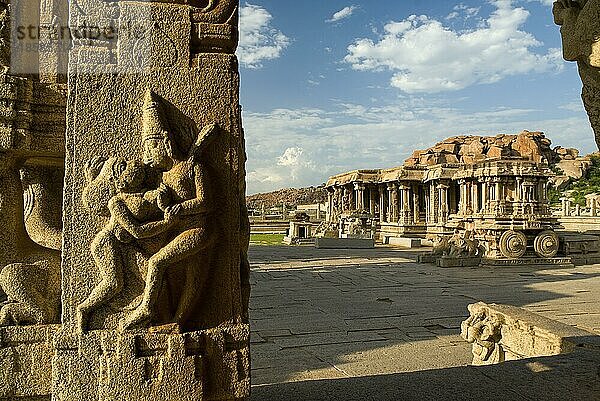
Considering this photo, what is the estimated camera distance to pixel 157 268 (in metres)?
2.35

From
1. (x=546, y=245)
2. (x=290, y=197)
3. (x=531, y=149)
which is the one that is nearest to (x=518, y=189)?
(x=546, y=245)

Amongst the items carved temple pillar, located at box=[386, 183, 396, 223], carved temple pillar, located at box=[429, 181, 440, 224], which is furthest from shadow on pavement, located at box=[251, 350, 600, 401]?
carved temple pillar, located at box=[386, 183, 396, 223]

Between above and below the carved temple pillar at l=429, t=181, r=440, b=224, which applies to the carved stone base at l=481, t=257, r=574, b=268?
below

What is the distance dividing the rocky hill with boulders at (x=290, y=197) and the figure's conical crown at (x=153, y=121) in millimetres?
62151

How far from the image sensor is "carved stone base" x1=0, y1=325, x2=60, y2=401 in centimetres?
260

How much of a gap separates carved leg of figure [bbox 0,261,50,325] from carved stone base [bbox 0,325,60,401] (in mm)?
51

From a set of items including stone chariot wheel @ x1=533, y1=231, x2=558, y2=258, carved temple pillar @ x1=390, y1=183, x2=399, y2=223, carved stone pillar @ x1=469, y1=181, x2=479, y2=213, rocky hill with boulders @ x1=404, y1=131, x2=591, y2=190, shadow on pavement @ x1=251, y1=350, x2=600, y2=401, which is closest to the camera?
shadow on pavement @ x1=251, y1=350, x2=600, y2=401

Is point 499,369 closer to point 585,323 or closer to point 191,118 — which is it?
point 191,118

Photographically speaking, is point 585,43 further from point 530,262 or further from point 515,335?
point 530,262

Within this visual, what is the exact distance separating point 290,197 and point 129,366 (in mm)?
72110

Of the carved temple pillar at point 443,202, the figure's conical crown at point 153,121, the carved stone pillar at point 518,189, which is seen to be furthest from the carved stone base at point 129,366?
the carved temple pillar at point 443,202

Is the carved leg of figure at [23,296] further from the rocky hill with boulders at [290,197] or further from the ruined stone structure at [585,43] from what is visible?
the rocky hill with boulders at [290,197]

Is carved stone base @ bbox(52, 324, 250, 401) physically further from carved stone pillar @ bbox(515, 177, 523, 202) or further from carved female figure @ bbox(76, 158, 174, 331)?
carved stone pillar @ bbox(515, 177, 523, 202)

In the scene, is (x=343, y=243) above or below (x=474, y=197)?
below
